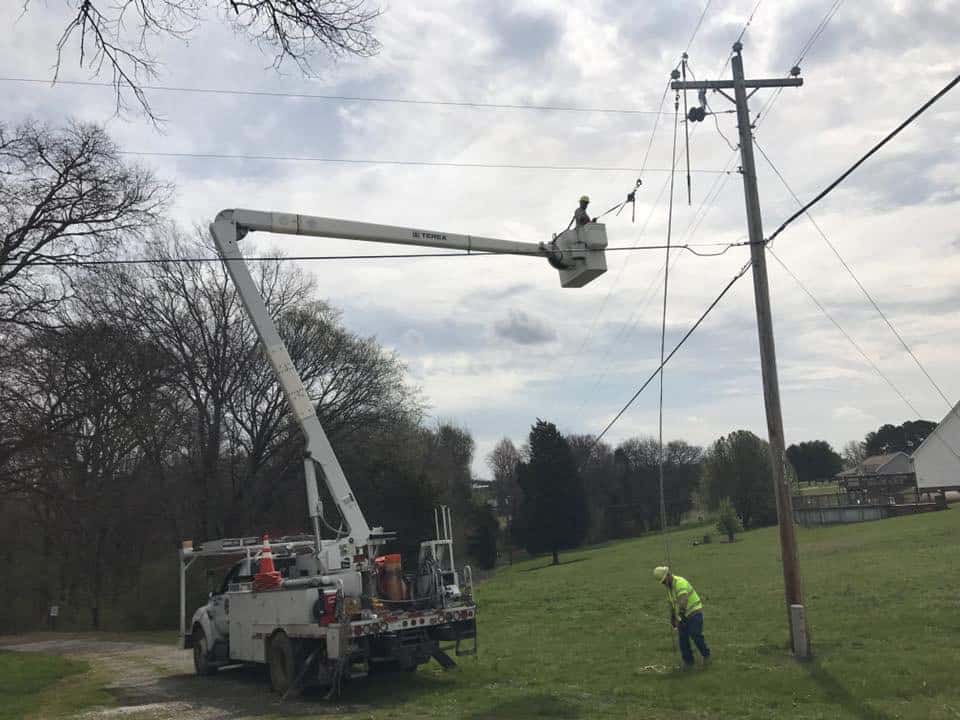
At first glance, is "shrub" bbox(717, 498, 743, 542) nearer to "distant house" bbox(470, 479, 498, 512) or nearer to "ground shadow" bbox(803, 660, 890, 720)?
"distant house" bbox(470, 479, 498, 512)

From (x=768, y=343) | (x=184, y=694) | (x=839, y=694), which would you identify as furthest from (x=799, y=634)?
(x=184, y=694)

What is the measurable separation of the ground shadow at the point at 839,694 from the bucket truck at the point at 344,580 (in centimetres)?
489

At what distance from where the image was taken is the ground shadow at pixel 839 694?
394 inches

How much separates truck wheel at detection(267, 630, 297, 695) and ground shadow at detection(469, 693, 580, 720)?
348cm

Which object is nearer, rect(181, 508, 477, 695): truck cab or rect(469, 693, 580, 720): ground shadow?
rect(469, 693, 580, 720): ground shadow

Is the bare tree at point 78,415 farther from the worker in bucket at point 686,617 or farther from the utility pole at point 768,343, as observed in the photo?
the utility pole at point 768,343

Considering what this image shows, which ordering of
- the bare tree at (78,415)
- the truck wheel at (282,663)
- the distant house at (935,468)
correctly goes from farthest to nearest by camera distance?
the distant house at (935,468), the bare tree at (78,415), the truck wheel at (282,663)

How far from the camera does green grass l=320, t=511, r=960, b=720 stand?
35.6 feet

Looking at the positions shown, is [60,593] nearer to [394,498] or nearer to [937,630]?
[394,498]

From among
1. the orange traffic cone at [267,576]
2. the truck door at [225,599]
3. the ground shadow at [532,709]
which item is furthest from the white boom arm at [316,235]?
the ground shadow at [532,709]

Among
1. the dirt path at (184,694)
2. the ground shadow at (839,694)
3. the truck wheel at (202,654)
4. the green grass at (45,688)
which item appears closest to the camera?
the ground shadow at (839,694)

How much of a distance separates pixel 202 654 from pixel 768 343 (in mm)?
11663

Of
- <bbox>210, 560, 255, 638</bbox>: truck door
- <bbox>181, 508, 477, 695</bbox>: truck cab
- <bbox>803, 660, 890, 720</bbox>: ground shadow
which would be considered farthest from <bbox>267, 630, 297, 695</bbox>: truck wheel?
<bbox>803, 660, 890, 720</bbox>: ground shadow

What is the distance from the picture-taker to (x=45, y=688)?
53.9ft
